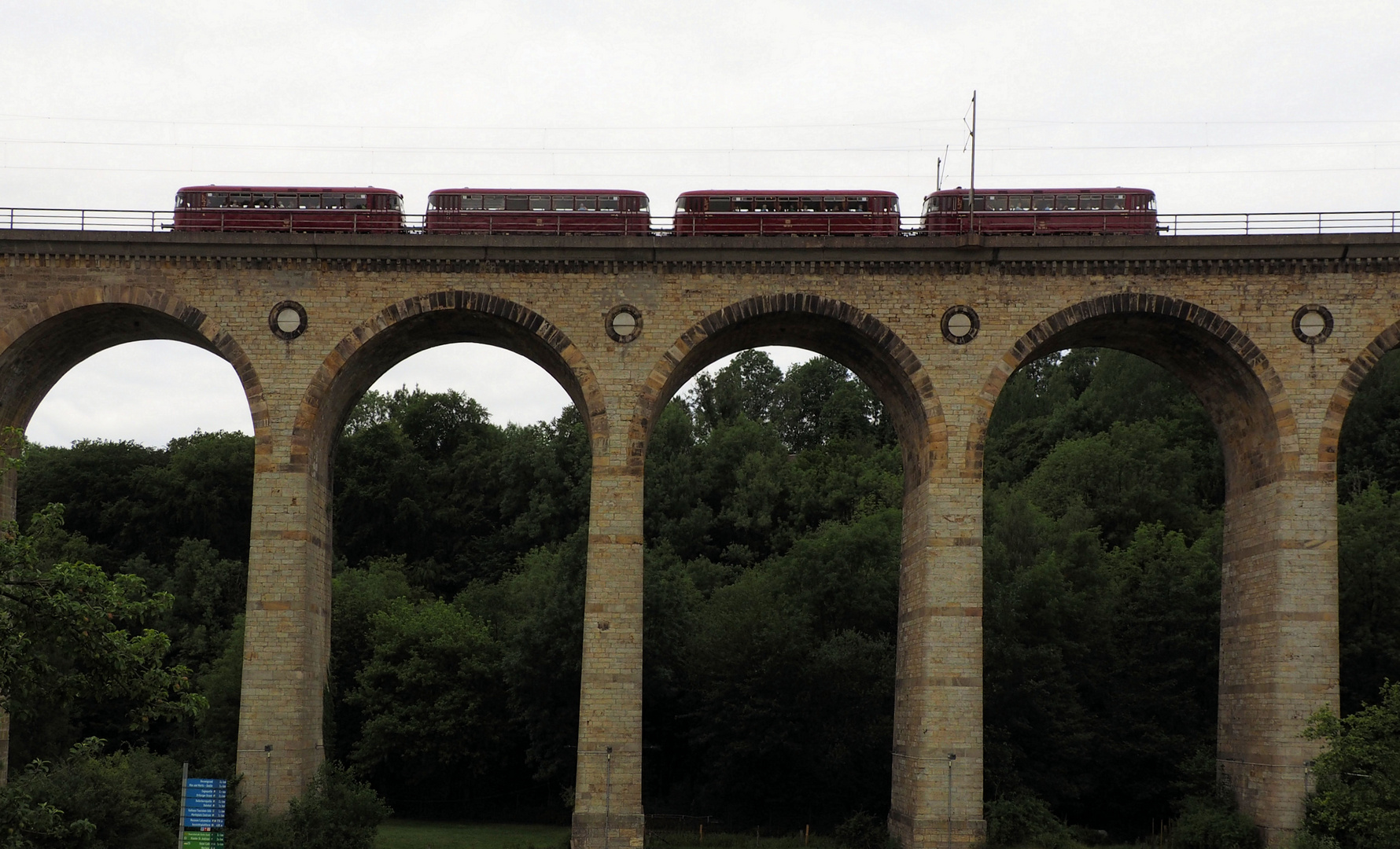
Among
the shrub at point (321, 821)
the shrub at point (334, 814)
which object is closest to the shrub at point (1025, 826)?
the shrub at point (334, 814)

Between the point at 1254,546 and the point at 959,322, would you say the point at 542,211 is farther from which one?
the point at 1254,546

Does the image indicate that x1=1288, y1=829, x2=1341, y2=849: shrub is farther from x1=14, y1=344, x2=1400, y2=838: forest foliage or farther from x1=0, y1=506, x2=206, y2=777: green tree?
x1=0, y1=506, x2=206, y2=777: green tree

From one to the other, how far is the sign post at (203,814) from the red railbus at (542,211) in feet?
48.7

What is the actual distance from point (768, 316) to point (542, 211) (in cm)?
671

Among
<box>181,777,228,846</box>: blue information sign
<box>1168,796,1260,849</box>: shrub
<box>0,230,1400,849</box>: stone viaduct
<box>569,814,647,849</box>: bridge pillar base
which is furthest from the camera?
<box>0,230,1400,849</box>: stone viaduct

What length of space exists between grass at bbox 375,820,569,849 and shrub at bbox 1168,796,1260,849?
1539cm

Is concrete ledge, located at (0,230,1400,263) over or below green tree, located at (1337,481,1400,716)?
over

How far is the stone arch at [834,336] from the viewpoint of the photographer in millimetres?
36719

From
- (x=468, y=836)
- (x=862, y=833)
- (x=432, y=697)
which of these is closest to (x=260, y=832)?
(x=468, y=836)

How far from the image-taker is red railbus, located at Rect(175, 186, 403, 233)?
→ 3847cm

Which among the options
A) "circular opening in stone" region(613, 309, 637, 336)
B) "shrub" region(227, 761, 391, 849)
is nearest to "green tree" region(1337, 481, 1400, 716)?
"circular opening in stone" region(613, 309, 637, 336)

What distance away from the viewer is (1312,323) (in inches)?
1444

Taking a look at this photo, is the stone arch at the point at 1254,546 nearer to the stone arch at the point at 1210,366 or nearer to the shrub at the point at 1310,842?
the stone arch at the point at 1210,366

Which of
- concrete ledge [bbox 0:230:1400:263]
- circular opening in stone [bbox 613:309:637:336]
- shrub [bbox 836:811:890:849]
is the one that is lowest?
shrub [bbox 836:811:890:849]
